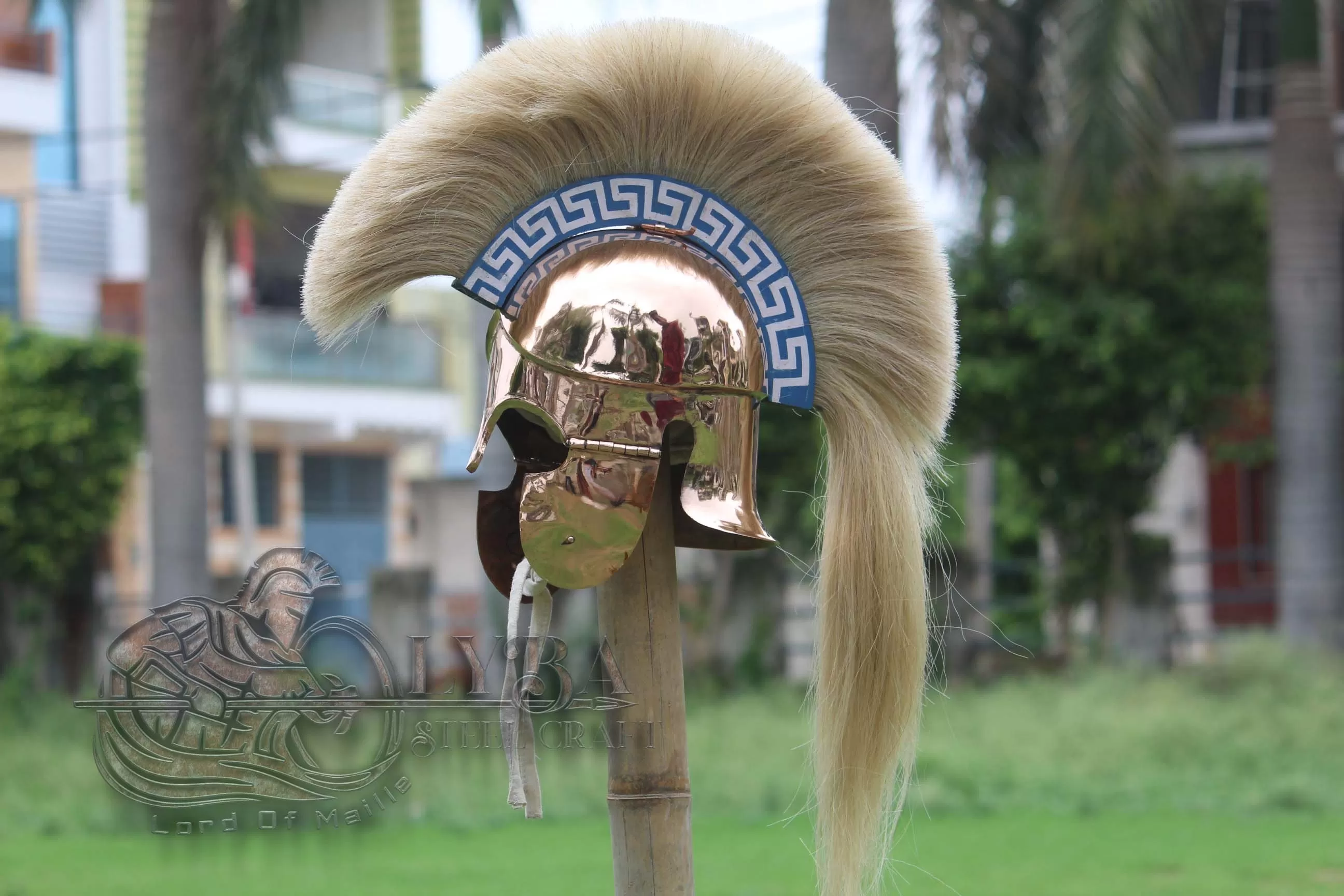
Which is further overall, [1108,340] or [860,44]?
[1108,340]

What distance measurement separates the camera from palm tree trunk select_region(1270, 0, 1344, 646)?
1135 cm

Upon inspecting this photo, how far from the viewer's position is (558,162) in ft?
8.14

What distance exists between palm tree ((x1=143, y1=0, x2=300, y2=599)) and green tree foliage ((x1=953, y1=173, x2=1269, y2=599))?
597 centimetres

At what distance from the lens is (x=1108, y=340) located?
12500mm

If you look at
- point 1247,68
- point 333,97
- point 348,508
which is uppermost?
point 333,97

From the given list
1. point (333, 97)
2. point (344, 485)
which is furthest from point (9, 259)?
point (344, 485)

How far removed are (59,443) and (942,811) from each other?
9830 mm

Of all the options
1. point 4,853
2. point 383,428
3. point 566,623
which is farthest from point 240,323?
point 4,853

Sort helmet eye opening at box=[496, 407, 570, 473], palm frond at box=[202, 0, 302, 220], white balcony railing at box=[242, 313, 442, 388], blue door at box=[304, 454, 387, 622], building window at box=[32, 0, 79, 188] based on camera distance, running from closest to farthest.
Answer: helmet eye opening at box=[496, 407, 570, 473], palm frond at box=[202, 0, 302, 220], building window at box=[32, 0, 79, 188], white balcony railing at box=[242, 313, 442, 388], blue door at box=[304, 454, 387, 622]

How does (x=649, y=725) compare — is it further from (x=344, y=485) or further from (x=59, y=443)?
(x=344, y=485)

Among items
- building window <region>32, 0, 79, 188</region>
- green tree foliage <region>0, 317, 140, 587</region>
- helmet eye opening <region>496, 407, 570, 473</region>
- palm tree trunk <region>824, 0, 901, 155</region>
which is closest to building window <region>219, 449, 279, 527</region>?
building window <region>32, 0, 79, 188</region>

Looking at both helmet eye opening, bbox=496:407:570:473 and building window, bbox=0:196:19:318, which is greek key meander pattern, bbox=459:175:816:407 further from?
building window, bbox=0:196:19:318

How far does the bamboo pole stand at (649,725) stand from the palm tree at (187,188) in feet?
25.8

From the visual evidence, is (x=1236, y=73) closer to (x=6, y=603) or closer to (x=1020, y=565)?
(x=1020, y=565)
